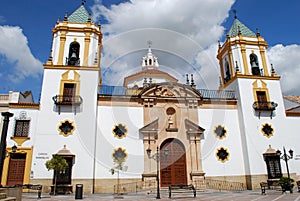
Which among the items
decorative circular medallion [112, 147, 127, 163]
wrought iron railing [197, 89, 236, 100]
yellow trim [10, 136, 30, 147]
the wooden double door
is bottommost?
the wooden double door

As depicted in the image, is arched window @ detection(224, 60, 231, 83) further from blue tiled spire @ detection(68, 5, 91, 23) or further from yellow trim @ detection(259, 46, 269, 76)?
blue tiled spire @ detection(68, 5, 91, 23)

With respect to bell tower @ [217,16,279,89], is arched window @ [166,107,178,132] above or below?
below

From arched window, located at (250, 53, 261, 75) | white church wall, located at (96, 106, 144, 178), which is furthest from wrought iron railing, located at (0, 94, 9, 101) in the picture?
arched window, located at (250, 53, 261, 75)

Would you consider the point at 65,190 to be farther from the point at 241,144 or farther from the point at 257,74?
the point at 257,74

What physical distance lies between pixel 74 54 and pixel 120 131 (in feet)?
26.5

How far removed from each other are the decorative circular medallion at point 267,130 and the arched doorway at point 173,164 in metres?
7.46

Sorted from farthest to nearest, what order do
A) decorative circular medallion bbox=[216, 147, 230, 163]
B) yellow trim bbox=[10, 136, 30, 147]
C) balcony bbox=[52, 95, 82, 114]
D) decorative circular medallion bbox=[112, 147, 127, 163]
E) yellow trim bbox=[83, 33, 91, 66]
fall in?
yellow trim bbox=[83, 33, 91, 66], decorative circular medallion bbox=[216, 147, 230, 163], balcony bbox=[52, 95, 82, 114], decorative circular medallion bbox=[112, 147, 127, 163], yellow trim bbox=[10, 136, 30, 147]

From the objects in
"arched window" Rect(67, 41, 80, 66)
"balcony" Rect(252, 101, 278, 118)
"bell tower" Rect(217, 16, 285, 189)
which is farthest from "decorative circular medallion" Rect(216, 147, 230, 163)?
"arched window" Rect(67, 41, 80, 66)

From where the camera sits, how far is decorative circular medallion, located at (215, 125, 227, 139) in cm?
2144

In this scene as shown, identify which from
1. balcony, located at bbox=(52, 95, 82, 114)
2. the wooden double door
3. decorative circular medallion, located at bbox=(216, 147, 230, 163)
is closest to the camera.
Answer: the wooden double door

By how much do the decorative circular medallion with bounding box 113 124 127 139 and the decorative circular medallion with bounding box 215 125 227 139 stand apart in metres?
8.17

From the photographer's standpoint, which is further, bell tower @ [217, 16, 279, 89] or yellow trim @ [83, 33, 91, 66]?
bell tower @ [217, 16, 279, 89]

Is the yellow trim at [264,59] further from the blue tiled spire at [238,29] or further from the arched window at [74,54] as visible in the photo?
the arched window at [74,54]

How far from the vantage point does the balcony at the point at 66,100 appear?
19.3 m
